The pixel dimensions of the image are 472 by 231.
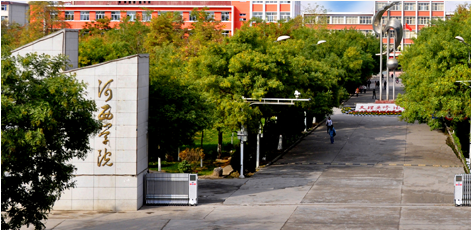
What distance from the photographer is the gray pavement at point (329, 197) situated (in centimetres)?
1942

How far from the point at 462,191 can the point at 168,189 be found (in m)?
10.4

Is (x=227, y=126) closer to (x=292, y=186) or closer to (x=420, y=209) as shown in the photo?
(x=292, y=186)

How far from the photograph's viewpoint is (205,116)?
88.9 ft

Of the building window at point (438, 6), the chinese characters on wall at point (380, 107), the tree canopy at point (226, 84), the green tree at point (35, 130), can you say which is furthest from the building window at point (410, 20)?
the green tree at point (35, 130)

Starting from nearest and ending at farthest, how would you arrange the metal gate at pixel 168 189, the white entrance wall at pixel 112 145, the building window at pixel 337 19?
the white entrance wall at pixel 112 145
the metal gate at pixel 168 189
the building window at pixel 337 19

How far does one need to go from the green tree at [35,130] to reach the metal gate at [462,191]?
13.1 meters

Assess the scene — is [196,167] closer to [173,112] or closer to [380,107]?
[173,112]

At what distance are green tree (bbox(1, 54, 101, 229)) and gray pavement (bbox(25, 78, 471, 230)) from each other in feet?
15.8

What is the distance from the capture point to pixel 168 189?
22891 millimetres

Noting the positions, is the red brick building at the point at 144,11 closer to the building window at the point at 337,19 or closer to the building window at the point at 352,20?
the building window at the point at 337,19

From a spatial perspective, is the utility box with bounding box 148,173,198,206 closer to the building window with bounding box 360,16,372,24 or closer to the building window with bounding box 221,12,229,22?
the building window with bounding box 221,12,229,22

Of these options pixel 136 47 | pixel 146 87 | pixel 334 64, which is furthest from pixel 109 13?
pixel 146 87

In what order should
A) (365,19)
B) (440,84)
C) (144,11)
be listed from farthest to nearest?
(365,19) < (144,11) < (440,84)

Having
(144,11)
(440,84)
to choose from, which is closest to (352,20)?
(144,11)
